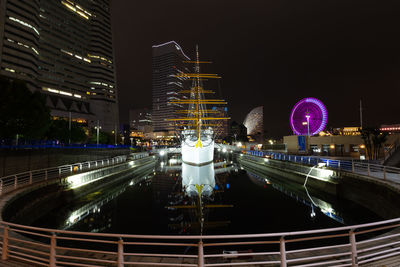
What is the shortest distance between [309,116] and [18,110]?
5529 cm

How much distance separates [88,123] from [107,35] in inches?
2252

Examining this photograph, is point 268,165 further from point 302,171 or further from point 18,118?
point 18,118

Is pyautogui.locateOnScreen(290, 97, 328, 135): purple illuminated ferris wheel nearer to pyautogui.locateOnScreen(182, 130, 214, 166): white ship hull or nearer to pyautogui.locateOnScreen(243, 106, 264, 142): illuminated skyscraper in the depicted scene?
pyautogui.locateOnScreen(182, 130, 214, 166): white ship hull

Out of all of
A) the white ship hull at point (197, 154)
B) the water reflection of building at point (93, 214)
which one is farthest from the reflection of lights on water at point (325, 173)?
the white ship hull at point (197, 154)

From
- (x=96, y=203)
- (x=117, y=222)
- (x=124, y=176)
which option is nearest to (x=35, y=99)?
(x=124, y=176)

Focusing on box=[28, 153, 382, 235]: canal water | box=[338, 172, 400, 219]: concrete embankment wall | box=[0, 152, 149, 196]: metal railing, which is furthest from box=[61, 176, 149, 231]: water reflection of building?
box=[338, 172, 400, 219]: concrete embankment wall

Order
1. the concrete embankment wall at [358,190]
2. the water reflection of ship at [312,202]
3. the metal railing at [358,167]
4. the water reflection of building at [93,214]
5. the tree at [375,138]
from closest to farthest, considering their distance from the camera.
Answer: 1. the concrete embankment wall at [358,190]
2. the water reflection of building at [93,214]
3. the water reflection of ship at [312,202]
4. the metal railing at [358,167]
5. the tree at [375,138]

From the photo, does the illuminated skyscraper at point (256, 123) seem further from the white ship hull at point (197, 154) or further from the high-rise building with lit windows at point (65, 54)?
the white ship hull at point (197, 154)

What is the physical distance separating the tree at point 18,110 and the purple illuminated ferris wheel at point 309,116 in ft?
170

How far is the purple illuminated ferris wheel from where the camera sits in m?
50.8

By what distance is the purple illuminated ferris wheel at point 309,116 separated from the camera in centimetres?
5075

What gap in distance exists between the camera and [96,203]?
17.3 m

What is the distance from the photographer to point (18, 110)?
95.3 ft

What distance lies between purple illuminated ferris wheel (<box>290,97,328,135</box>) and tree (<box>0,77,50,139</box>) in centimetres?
5188
